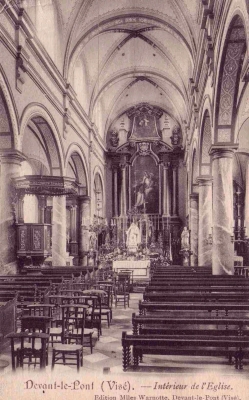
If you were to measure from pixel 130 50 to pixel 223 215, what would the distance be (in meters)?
12.5

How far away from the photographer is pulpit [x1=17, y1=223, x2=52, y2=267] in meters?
12.7

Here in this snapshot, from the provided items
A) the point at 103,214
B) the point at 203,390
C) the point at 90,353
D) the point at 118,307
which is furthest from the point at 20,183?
the point at 103,214

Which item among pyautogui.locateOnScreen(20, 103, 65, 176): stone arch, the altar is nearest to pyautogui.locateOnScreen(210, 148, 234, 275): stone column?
pyautogui.locateOnScreen(20, 103, 65, 176): stone arch

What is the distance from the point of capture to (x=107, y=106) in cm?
2642

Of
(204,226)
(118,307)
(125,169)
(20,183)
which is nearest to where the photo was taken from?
(118,307)

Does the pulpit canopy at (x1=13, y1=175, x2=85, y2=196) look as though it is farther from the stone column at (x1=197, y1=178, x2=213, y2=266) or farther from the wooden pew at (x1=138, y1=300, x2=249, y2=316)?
the wooden pew at (x1=138, y1=300, x2=249, y2=316)

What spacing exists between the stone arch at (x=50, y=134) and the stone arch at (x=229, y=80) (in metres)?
5.55

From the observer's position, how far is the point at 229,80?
36.9 ft

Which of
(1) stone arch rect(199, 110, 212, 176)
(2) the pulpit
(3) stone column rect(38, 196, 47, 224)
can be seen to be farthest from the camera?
(3) stone column rect(38, 196, 47, 224)

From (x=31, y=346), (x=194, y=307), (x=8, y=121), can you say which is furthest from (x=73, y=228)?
(x=31, y=346)

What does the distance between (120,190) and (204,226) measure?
12.0 meters

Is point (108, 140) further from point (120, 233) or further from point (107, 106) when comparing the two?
point (120, 233)

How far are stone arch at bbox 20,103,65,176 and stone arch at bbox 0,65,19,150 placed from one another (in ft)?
5.49

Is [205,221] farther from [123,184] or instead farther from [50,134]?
[123,184]
